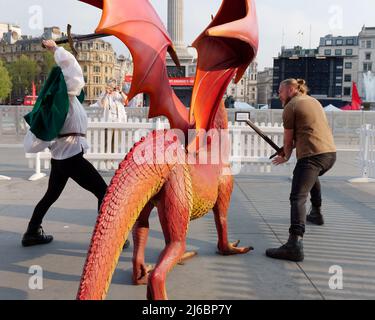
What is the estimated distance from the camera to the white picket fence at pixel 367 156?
8.01 metres

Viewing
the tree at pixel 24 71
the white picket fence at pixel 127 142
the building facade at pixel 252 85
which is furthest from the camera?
the building facade at pixel 252 85

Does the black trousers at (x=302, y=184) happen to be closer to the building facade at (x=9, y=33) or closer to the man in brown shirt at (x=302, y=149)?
the man in brown shirt at (x=302, y=149)

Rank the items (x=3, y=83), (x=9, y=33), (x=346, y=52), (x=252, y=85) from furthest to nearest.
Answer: (x=252, y=85) < (x=9, y=33) < (x=346, y=52) < (x=3, y=83)

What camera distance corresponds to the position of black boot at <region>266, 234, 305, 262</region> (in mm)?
3941

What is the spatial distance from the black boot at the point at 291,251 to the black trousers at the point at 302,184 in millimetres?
74

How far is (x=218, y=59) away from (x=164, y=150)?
94cm

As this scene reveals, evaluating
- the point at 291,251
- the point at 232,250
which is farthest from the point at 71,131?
the point at 291,251

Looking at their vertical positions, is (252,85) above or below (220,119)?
above

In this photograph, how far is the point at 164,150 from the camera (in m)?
2.88

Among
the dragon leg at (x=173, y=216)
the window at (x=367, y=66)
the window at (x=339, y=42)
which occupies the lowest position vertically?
the dragon leg at (x=173, y=216)

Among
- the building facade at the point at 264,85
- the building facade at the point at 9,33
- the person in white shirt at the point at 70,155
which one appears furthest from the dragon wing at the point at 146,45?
the building facade at the point at 264,85

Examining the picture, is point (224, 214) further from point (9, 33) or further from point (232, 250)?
point (9, 33)

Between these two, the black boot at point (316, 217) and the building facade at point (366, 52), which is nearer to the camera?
the black boot at point (316, 217)

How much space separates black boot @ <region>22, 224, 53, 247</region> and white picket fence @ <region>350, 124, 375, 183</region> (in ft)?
19.4
